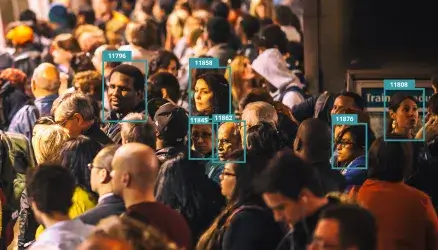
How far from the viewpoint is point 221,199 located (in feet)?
38.1

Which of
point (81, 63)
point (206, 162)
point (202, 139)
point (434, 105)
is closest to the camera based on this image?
point (206, 162)

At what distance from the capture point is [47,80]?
1568cm

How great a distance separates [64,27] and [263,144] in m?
12.6

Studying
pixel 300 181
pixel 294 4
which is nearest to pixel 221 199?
pixel 300 181

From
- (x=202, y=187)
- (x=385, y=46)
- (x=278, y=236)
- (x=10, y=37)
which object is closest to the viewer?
(x=278, y=236)

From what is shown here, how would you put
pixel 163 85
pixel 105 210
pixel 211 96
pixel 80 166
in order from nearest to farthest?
pixel 105 210 < pixel 80 166 < pixel 211 96 < pixel 163 85

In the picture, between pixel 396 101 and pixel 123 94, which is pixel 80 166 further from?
pixel 396 101

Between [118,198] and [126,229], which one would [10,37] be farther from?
[126,229]

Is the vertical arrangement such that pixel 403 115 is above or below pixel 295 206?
above

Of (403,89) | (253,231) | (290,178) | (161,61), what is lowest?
(253,231)

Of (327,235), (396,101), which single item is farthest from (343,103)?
(327,235)

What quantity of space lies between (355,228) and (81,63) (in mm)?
8841

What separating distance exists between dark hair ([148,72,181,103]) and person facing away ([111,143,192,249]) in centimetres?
460

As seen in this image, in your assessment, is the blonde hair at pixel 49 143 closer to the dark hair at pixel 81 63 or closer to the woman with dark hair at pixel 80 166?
the woman with dark hair at pixel 80 166
